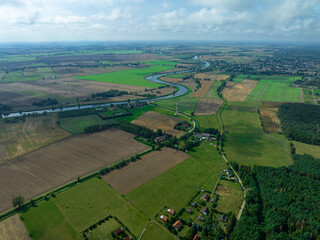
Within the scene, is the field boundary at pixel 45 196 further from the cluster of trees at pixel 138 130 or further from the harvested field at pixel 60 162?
the cluster of trees at pixel 138 130

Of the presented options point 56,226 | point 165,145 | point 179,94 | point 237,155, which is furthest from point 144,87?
point 56,226

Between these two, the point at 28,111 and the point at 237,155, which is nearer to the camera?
the point at 237,155

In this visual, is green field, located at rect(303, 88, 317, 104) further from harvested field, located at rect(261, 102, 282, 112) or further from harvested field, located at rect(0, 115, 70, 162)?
harvested field, located at rect(0, 115, 70, 162)

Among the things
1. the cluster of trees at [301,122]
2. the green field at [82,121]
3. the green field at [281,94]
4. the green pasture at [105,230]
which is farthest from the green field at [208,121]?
the green pasture at [105,230]

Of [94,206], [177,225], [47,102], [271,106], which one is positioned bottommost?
[271,106]

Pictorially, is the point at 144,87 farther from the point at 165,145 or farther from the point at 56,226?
the point at 56,226

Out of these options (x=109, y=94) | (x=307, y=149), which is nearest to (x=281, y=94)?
(x=307, y=149)

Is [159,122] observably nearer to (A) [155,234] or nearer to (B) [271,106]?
(A) [155,234]
